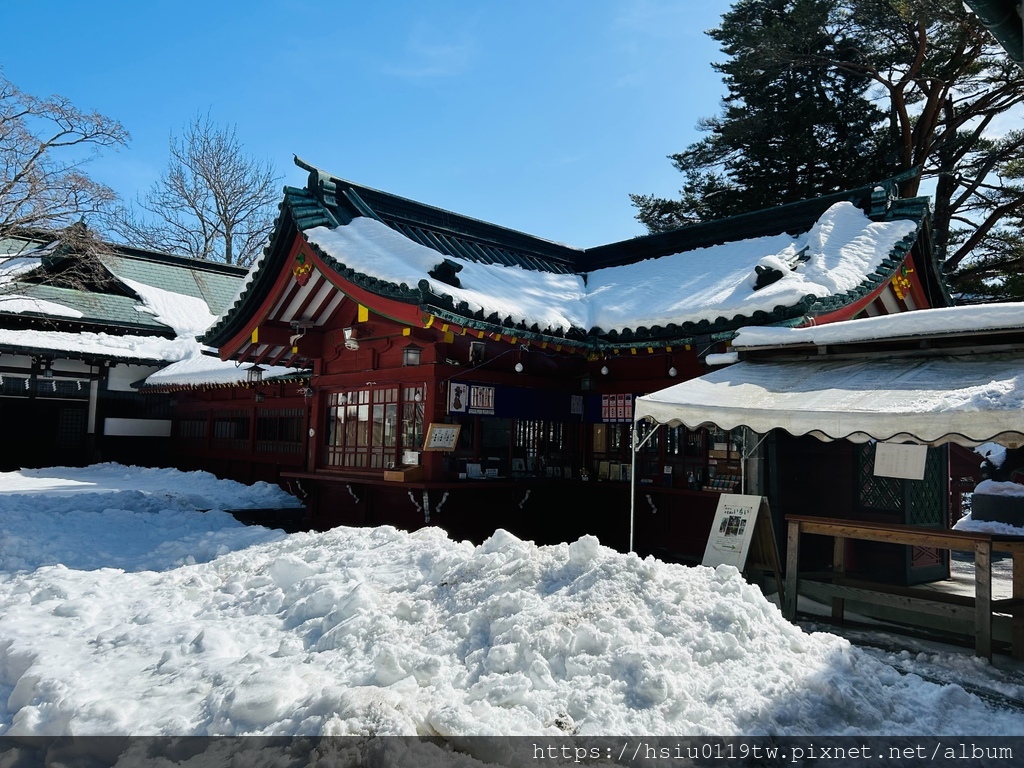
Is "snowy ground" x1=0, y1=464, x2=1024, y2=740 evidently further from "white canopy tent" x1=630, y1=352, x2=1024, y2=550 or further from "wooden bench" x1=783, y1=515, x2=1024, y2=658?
"white canopy tent" x1=630, y1=352, x2=1024, y2=550

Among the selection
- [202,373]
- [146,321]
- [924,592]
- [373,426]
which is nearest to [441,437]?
[373,426]

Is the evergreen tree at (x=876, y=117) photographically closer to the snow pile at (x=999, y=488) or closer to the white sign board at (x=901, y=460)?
the snow pile at (x=999, y=488)

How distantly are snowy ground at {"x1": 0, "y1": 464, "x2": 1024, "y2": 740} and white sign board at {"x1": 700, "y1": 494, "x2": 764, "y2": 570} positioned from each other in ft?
3.65

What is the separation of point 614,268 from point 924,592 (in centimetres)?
872

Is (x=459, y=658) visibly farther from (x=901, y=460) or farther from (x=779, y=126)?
(x=779, y=126)

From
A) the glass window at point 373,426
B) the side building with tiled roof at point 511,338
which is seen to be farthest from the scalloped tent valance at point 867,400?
the glass window at point 373,426

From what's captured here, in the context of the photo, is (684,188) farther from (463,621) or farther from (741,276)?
(463,621)

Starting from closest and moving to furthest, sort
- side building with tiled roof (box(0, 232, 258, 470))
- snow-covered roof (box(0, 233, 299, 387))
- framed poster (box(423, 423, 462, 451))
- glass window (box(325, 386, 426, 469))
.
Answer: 1. framed poster (box(423, 423, 462, 451))
2. glass window (box(325, 386, 426, 469))
3. snow-covered roof (box(0, 233, 299, 387))
4. side building with tiled roof (box(0, 232, 258, 470))

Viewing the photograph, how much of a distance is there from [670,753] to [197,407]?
17812mm

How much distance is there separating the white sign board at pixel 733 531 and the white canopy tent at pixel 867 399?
3.30 ft

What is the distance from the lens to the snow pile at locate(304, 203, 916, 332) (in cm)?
908

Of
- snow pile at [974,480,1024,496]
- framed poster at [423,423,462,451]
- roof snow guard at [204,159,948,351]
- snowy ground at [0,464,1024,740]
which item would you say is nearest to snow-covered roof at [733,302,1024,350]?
roof snow guard at [204,159,948,351]

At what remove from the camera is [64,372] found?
18.5 meters

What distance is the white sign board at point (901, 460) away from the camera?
6.83 metres
